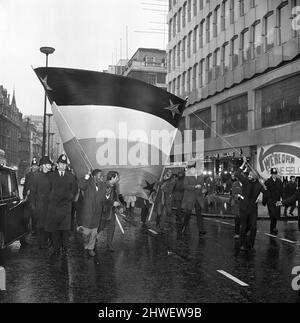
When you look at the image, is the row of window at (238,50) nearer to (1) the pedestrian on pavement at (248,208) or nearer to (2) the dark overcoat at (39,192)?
(1) the pedestrian on pavement at (248,208)

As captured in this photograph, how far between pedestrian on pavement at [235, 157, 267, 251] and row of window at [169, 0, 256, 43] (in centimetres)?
2284

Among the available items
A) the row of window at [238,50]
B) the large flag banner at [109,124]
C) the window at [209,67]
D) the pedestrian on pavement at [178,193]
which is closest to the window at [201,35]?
the row of window at [238,50]

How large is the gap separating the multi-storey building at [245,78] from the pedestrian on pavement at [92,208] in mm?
11815

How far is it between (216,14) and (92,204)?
100 feet

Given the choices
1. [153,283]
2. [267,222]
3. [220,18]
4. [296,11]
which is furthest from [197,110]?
[153,283]

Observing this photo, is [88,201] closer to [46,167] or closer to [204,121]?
[46,167]

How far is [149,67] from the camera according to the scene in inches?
3246

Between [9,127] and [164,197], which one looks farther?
[9,127]

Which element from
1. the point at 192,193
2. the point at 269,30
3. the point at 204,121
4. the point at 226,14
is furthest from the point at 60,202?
the point at 204,121

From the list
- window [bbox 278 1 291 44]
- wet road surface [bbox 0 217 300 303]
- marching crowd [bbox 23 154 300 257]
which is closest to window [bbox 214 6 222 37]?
window [bbox 278 1 291 44]

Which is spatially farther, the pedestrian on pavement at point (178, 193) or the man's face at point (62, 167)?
the pedestrian on pavement at point (178, 193)

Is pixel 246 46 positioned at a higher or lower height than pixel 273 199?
higher

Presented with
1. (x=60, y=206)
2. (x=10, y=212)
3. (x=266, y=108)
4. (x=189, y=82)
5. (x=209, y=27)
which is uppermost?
(x=209, y=27)

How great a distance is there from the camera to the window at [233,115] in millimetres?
31406
